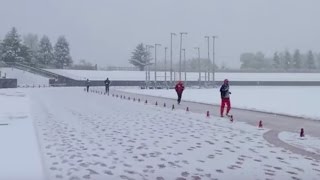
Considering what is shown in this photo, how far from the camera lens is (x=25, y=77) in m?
82.1

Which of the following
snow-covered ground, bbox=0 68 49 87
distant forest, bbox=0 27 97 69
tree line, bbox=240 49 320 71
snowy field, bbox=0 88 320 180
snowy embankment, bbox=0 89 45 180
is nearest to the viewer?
snowy embankment, bbox=0 89 45 180

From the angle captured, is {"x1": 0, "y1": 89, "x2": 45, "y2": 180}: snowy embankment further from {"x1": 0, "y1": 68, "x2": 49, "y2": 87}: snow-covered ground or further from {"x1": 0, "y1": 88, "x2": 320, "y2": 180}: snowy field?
{"x1": 0, "y1": 68, "x2": 49, "y2": 87}: snow-covered ground

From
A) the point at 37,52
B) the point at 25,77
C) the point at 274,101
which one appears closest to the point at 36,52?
the point at 37,52

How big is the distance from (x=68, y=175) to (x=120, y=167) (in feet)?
3.86

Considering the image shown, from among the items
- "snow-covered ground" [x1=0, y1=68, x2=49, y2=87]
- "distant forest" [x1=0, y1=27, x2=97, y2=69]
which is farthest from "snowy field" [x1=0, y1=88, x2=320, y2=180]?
"distant forest" [x1=0, y1=27, x2=97, y2=69]

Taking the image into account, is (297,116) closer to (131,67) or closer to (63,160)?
(63,160)

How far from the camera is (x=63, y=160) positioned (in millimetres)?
9836

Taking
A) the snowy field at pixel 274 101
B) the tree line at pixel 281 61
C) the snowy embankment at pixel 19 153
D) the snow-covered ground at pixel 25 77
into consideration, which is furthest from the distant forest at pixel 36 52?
the snowy embankment at pixel 19 153

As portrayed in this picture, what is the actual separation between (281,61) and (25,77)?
118 meters

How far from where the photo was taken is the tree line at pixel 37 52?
95.8 m

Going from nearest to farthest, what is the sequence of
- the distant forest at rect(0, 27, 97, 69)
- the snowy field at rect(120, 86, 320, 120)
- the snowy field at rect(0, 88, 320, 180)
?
the snowy field at rect(0, 88, 320, 180)
the snowy field at rect(120, 86, 320, 120)
the distant forest at rect(0, 27, 97, 69)

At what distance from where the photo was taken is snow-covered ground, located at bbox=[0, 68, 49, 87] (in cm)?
8131

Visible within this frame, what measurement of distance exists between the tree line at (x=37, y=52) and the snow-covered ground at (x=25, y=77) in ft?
42.8

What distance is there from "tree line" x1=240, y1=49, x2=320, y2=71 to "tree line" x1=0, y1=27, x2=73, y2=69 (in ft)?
232
